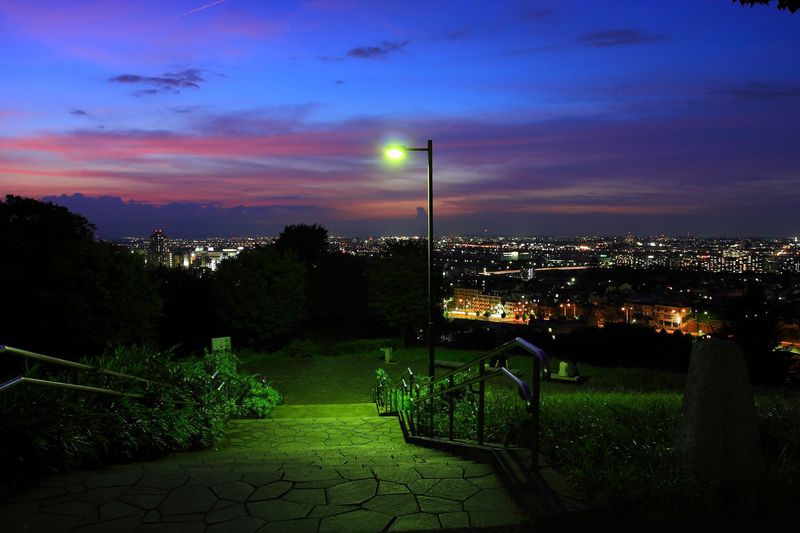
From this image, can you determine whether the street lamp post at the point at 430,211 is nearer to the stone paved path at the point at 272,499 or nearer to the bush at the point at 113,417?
the bush at the point at 113,417

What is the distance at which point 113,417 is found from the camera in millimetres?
6004

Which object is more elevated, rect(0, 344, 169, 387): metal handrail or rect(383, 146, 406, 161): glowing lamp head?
rect(383, 146, 406, 161): glowing lamp head

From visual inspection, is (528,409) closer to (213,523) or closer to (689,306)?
(213,523)

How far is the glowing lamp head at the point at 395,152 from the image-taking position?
12398mm

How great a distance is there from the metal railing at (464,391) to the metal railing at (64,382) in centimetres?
341

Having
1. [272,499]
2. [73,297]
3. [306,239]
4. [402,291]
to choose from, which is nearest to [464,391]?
[272,499]

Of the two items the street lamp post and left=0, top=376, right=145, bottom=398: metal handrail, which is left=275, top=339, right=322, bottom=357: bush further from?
left=0, top=376, right=145, bottom=398: metal handrail

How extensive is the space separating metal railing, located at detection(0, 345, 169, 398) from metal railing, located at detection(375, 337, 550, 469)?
134 inches

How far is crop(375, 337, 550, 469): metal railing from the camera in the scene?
4305 millimetres

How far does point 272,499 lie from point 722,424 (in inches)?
130

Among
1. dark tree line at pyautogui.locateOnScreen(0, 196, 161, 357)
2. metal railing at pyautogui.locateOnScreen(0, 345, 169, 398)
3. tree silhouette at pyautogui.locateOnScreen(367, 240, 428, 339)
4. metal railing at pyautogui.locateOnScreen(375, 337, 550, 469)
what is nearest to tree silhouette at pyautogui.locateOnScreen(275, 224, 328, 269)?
tree silhouette at pyautogui.locateOnScreen(367, 240, 428, 339)

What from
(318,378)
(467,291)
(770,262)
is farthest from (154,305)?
(770,262)

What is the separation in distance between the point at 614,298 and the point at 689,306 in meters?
16.2

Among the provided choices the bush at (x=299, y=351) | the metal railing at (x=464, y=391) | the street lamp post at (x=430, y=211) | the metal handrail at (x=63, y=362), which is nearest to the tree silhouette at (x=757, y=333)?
the street lamp post at (x=430, y=211)
